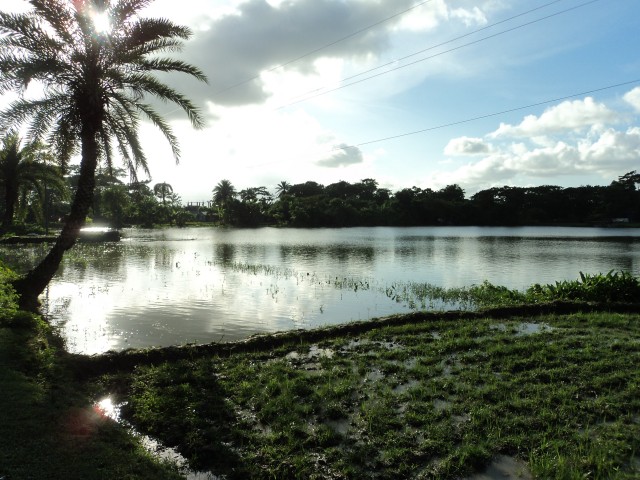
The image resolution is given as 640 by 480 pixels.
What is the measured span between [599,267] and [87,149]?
98.3 ft

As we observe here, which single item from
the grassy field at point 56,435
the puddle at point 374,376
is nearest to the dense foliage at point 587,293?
the puddle at point 374,376

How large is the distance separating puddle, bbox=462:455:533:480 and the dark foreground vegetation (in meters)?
0.03

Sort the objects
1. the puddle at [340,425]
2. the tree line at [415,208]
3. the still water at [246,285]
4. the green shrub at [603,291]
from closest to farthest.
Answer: the puddle at [340,425] → the still water at [246,285] → the green shrub at [603,291] → the tree line at [415,208]

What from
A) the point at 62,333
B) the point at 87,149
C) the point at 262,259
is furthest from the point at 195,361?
the point at 262,259

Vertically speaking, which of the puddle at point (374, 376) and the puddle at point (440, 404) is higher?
the puddle at point (440, 404)

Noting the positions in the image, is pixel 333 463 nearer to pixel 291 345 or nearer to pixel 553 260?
pixel 291 345

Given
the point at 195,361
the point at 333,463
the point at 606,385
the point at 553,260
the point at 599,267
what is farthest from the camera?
the point at 553,260

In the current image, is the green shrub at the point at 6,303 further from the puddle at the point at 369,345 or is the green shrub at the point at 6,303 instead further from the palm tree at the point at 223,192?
the palm tree at the point at 223,192

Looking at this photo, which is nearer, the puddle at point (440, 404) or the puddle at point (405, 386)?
the puddle at point (440, 404)

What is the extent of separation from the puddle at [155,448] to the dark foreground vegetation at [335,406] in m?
0.12

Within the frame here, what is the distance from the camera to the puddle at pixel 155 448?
505cm

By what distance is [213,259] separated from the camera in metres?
34.1

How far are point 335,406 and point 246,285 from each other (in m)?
15.5

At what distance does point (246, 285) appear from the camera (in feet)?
71.2
